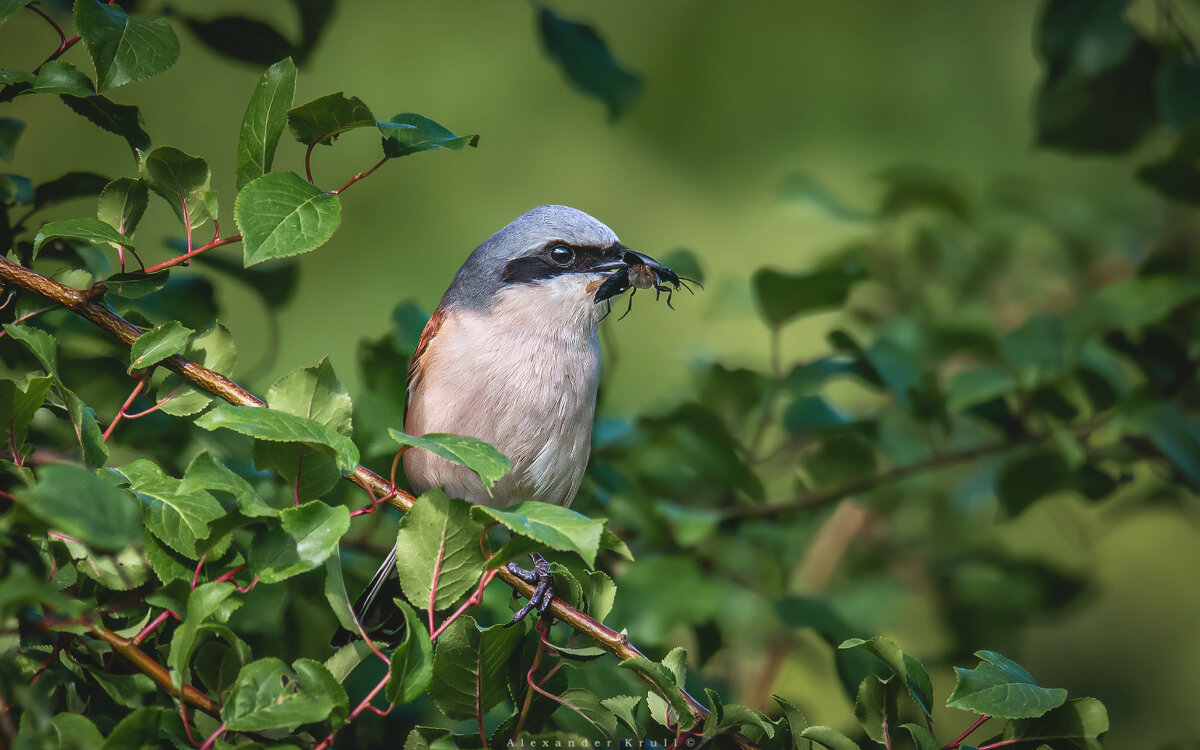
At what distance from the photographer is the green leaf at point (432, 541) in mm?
1254

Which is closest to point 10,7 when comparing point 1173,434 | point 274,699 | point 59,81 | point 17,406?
point 59,81

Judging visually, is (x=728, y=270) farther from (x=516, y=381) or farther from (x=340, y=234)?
(x=516, y=381)

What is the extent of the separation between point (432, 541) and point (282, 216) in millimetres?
486

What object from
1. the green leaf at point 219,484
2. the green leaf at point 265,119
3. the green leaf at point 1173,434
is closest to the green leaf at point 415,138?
the green leaf at point 265,119

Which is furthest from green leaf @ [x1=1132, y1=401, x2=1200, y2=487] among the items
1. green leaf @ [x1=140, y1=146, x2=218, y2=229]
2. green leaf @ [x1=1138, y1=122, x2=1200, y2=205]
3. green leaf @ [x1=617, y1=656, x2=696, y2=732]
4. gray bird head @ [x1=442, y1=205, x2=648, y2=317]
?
green leaf @ [x1=140, y1=146, x2=218, y2=229]

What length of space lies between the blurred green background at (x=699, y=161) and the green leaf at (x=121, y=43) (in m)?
2.50

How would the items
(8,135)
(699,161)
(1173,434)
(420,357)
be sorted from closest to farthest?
(8,135) < (1173,434) < (420,357) < (699,161)

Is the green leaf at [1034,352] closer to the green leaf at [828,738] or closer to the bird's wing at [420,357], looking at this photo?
the green leaf at [828,738]

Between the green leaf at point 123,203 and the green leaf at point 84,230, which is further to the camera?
the green leaf at point 123,203

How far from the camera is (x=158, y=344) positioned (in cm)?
137

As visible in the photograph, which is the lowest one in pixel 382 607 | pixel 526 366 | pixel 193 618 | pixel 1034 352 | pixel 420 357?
pixel 382 607

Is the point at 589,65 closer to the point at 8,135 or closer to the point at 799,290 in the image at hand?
the point at 799,290

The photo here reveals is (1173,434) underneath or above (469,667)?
above

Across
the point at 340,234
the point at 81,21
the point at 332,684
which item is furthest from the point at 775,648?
the point at 340,234
